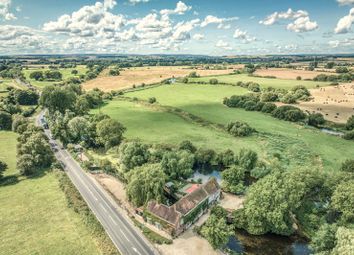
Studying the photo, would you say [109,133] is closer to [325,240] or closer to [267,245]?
[267,245]

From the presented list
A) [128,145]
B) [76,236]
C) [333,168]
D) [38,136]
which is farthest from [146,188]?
[333,168]

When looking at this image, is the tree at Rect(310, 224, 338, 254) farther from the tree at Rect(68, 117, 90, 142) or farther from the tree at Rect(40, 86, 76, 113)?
the tree at Rect(40, 86, 76, 113)

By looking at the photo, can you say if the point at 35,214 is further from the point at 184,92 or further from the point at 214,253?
the point at 184,92

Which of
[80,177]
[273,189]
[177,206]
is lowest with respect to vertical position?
[80,177]

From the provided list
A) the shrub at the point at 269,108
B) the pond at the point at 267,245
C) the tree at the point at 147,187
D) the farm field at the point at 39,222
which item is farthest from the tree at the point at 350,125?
the farm field at the point at 39,222

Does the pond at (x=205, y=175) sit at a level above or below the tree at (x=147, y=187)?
below

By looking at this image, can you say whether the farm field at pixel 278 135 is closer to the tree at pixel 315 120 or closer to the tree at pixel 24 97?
the tree at pixel 315 120
